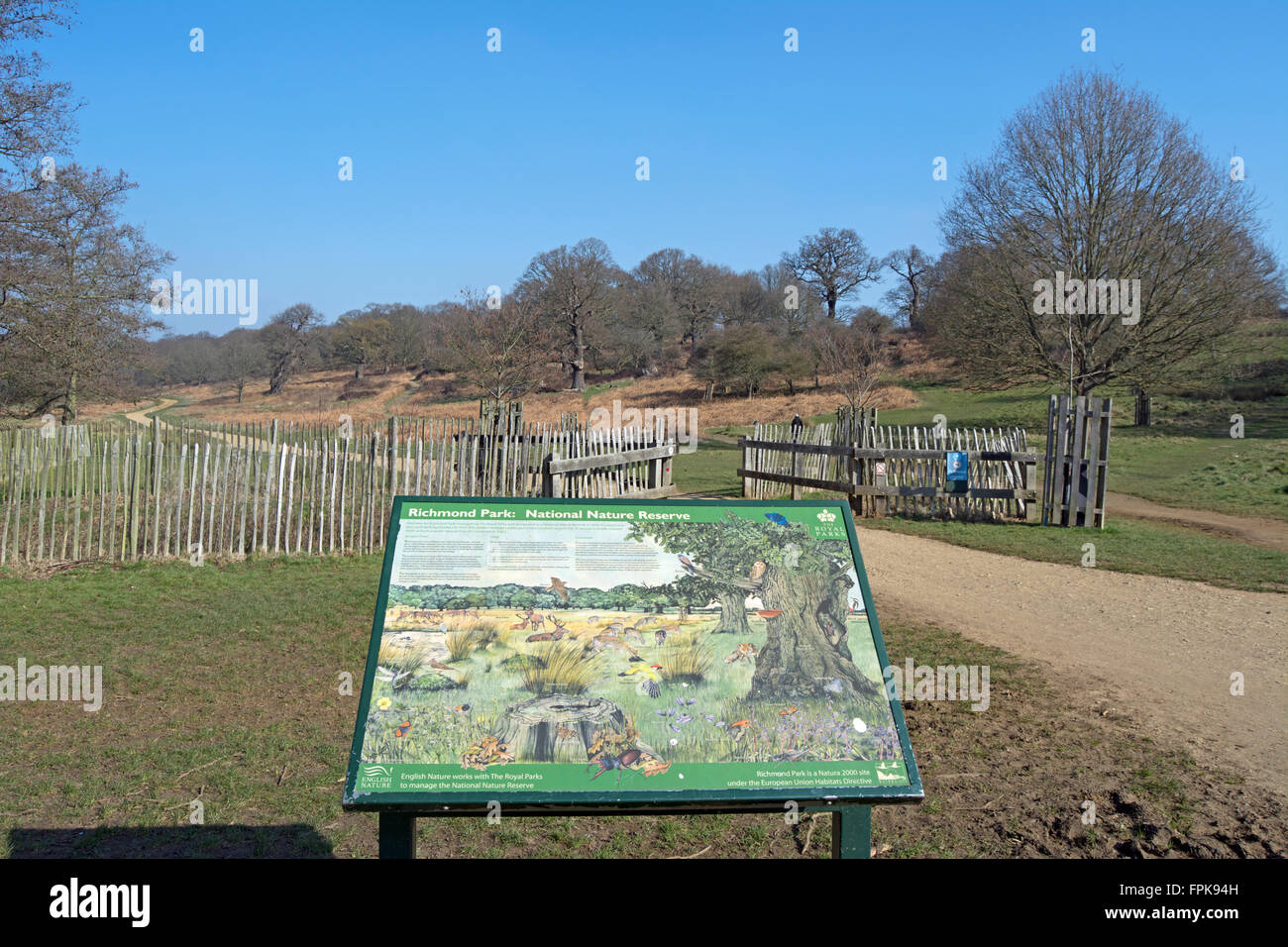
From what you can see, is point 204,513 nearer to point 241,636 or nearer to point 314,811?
point 241,636

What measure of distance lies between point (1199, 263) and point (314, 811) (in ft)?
101

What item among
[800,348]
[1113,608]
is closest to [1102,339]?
[800,348]

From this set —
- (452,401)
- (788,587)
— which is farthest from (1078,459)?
(452,401)

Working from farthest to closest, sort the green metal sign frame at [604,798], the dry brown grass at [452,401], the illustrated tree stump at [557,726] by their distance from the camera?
the dry brown grass at [452,401] < the illustrated tree stump at [557,726] < the green metal sign frame at [604,798]

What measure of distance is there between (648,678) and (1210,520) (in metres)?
16.5

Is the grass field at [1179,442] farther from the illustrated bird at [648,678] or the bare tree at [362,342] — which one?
the bare tree at [362,342]

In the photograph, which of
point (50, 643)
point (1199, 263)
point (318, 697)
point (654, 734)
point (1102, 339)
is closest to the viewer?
point (654, 734)

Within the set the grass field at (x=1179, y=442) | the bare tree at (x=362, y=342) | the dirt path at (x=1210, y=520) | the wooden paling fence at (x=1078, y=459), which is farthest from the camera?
the bare tree at (x=362, y=342)

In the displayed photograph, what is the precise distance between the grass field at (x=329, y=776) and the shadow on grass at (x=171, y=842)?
0.01 metres

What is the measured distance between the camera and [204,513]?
11922 millimetres

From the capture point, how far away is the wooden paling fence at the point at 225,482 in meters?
11.3

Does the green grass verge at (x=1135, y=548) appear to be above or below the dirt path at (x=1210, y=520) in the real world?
Result: below

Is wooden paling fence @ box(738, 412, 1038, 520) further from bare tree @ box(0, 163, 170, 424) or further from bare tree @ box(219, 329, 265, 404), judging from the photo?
bare tree @ box(219, 329, 265, 404)

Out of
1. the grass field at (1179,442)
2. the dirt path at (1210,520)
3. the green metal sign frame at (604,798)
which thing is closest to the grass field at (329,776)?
the green metal sign frame at (604,798)
